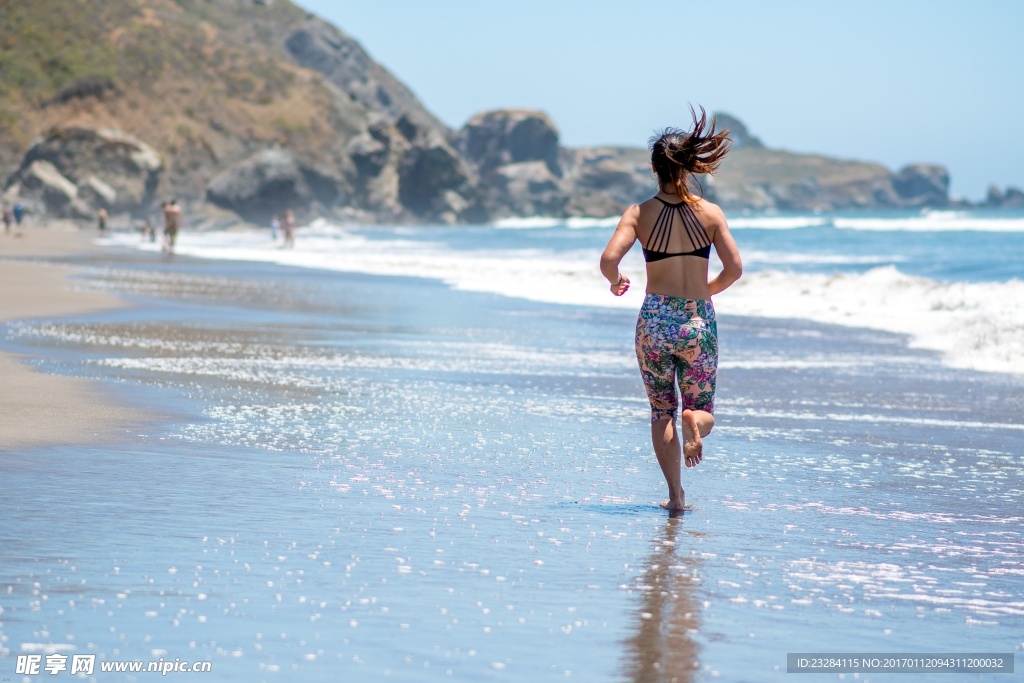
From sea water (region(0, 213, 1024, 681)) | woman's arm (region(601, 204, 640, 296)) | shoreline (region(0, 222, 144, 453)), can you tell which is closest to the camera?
sea water (region(0, 213, 1024, 681))

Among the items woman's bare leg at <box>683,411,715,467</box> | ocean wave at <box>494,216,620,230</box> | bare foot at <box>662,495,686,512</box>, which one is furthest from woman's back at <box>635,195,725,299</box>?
ocean wave at <box>494,216,620,230</box>

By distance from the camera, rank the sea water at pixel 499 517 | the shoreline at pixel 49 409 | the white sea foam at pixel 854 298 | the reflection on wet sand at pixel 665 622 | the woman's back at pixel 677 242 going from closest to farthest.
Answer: the reflection on wet sand at pixel 665 622, the sea water at pixel 499 517, the woman's back at pixel 677 242, the shoreline at pixel 49 409, the white sea foam at pixel 854 298

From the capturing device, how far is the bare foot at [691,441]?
5750 millimetres

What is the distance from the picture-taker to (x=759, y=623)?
13.6ft

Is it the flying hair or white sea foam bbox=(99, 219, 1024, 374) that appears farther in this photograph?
white sea foam bbox=(99, 219, 1024, 374)

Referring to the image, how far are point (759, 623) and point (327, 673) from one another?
1.43 metres

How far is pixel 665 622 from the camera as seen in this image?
4082 millimetres

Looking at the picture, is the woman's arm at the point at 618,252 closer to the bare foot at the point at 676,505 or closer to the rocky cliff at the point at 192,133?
the bare foot at the point at 676,505

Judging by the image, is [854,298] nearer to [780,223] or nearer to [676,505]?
[676,505]

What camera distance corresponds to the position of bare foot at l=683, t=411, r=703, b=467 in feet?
18.9

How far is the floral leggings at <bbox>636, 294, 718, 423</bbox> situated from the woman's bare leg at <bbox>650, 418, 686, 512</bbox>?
0.14m

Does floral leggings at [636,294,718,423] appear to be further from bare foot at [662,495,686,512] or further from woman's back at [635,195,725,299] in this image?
bare foot at [662,495,686,512]

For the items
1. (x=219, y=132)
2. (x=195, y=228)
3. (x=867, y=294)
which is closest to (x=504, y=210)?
(x=219, y=132)

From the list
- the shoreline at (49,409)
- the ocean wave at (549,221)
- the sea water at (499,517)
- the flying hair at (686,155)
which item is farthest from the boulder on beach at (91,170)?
the flying hair at (686,155)
